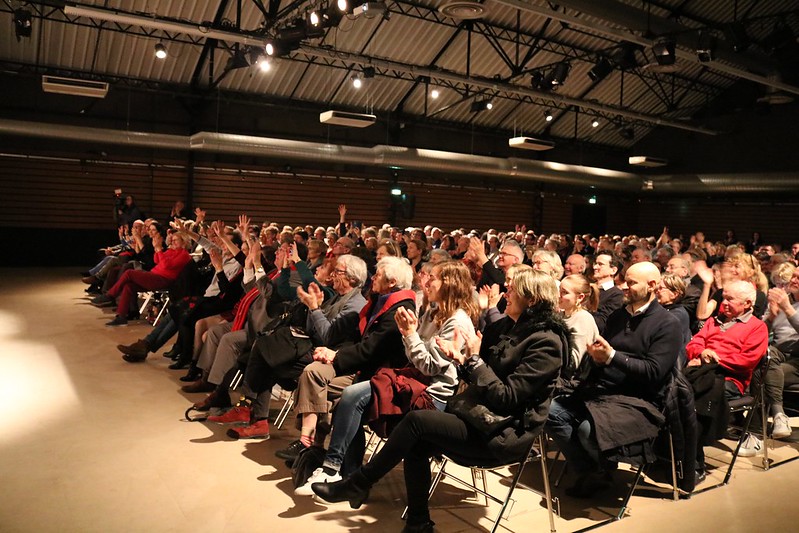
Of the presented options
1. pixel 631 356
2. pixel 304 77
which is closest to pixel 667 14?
pixel 304 77

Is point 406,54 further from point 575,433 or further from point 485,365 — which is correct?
point 485,365

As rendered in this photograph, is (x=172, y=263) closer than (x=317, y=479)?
No

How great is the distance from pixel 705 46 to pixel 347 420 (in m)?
9.35

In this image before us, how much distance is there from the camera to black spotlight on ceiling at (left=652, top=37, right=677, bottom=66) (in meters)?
9.75

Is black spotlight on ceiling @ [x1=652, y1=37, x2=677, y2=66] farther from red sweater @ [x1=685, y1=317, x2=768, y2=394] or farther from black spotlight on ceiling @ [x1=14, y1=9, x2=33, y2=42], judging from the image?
black spotlight on ceiling @ [x1=14, y1=9, x2=33, y2=42]

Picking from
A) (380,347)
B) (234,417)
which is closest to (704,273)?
(380,347)

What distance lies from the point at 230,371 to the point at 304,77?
1184cm

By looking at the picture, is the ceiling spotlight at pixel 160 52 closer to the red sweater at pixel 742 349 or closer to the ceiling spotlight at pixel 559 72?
the ceiling spotlight at pixel 559 72

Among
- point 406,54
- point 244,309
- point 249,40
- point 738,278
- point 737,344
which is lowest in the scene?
point 244,309

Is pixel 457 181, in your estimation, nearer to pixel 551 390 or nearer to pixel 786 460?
pixel 786 460

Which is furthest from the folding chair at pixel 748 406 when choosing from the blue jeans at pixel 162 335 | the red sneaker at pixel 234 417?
the blue jeans at pixel 162 335

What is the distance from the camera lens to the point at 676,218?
22.0m

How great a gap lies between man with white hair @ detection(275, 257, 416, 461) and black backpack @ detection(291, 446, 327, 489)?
83 mm

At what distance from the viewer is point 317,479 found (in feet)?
11.3
